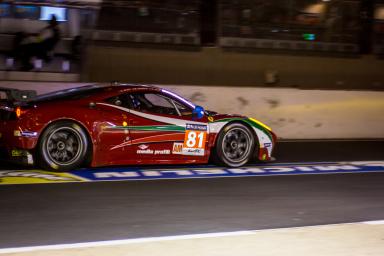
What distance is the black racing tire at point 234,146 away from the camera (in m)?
9.52

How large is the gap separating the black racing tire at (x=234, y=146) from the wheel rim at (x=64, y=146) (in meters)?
2.25

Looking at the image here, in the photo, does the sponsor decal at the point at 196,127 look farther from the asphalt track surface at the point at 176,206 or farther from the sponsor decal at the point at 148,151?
the asphalt track surface at the point at 176,206

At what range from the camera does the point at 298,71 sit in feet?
63.0

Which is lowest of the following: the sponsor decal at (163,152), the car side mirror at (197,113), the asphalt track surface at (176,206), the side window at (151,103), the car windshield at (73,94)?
the asphalt track surface at (176,206)

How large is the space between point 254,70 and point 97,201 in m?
12.4

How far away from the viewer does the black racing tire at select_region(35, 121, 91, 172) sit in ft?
27.2

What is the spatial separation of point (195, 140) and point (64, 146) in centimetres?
201

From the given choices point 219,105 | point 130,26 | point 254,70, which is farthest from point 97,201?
point 254,70

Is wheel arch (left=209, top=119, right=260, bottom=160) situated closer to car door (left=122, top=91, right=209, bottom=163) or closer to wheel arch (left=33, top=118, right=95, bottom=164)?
car door (left=122, top=91, right=209, bottom=163)

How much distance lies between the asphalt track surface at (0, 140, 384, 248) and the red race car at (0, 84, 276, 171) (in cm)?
71

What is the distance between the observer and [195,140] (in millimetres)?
9242

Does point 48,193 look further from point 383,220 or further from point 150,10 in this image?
point 150,10

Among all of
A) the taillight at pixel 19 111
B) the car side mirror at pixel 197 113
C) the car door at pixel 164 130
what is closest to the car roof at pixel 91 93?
the car door at pixel 164 130

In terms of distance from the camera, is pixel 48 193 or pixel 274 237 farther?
pixel 48 193
